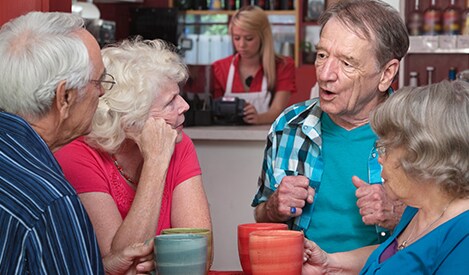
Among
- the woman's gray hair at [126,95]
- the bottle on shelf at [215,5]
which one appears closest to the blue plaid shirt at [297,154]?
the woman's gray hair at [126,95]

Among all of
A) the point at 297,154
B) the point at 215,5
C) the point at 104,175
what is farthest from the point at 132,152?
the point at 215,5

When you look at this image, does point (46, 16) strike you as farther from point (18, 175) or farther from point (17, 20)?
point (18, 175)

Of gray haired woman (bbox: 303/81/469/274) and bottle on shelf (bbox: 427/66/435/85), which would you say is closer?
gray haired woman (bbox: 303/81/469/274)

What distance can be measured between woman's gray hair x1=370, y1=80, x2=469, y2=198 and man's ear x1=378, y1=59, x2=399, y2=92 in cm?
61

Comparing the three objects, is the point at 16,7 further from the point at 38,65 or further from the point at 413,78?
the point at 413,78

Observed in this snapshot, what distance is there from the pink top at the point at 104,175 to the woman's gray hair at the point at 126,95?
0.05 metres

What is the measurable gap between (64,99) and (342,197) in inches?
33.1

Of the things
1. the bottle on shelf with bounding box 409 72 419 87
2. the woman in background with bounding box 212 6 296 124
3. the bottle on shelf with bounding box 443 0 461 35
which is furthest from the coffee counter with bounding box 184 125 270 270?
the bottle on shelf with bounding box 443 0 461 35

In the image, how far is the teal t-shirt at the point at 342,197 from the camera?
221 cm

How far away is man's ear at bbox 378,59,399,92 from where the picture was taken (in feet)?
7.36

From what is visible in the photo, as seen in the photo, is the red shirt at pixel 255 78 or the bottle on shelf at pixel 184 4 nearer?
the red shirt at pixel 255 78

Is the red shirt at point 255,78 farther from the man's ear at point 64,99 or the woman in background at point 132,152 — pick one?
the man's ear at point 64,99

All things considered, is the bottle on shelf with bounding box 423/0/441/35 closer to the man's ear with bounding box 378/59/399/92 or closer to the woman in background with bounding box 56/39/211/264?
the man's ear with bounding box 378/59/399/92

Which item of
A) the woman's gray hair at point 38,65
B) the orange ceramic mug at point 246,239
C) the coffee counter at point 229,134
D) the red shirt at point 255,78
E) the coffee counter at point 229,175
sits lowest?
the coffee counter at point 229,175
